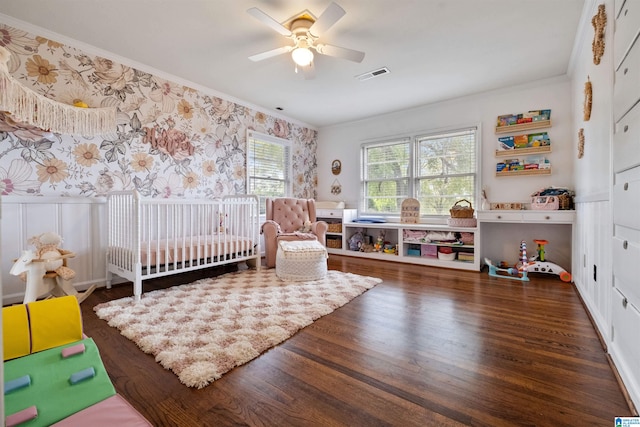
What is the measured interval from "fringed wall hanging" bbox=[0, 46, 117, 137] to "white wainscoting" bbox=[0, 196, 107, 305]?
65 centimetres

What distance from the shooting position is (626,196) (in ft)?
4.42

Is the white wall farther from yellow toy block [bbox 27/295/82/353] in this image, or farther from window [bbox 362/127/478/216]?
yellow toy block [bbox 27/295/82/353]

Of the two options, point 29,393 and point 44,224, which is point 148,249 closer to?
point 44,224

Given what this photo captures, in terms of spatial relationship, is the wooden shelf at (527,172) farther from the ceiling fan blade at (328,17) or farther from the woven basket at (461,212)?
the ceiling fan blade at (328,17)

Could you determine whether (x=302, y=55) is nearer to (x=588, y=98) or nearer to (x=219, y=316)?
(x=219, y=316)

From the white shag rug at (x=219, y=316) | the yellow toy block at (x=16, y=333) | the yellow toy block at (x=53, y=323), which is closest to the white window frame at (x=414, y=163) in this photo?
the white shag rug at (x=219, y=316)

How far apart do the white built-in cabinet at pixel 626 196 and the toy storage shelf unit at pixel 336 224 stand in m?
3.39

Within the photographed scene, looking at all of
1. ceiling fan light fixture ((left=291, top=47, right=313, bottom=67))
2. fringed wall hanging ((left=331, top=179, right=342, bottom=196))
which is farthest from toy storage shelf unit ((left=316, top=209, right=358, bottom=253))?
ceiling fan light fixture ((left=291, top=47, right=313, bottom=67))

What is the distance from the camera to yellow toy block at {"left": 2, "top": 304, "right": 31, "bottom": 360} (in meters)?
0.96

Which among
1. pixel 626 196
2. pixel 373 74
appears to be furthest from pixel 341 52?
pixel 626 196

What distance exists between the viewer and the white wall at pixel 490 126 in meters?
3.38

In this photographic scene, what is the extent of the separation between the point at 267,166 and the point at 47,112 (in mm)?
2698

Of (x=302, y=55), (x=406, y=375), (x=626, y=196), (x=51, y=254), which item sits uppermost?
(x=302, y=55)

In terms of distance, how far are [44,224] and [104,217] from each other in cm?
45
